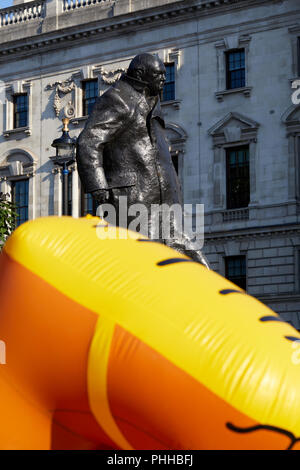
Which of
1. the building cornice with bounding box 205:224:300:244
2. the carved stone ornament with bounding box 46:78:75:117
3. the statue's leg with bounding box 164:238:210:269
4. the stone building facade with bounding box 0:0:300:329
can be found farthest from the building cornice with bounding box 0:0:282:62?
the statue's leg with bounding box 164:238:210:269

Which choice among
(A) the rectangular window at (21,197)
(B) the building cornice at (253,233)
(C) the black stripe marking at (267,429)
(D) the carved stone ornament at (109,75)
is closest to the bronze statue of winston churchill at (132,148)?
(C) the black stripe marking at (267,429)

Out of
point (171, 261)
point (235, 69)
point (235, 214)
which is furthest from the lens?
point (235, 69)

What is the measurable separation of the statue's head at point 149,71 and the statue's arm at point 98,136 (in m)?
0.27

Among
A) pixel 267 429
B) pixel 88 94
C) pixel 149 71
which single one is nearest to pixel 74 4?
pixel 88 94

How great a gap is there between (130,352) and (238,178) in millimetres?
33105

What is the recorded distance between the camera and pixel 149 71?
8250 millimetres

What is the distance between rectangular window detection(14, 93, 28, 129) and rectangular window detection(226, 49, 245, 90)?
33.0ft

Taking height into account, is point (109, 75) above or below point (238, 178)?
above

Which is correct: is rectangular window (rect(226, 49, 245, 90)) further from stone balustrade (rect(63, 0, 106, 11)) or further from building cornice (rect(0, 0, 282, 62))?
stone balustrade (rect(63, 0, 106, 11))

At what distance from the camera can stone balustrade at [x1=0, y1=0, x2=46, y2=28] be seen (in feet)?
146

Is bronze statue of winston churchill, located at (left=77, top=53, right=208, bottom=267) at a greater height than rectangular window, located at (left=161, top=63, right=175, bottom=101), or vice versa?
rectangular window, located at (left=161, top=63, right=175, bottom=101)

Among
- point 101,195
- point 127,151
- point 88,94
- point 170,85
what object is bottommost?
point 101,195

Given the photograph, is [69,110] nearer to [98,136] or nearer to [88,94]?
[88,94]

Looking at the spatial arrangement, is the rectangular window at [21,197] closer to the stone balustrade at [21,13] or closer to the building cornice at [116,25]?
the building cornice at [116,25]
